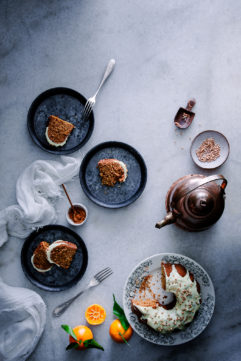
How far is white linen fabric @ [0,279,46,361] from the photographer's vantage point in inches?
92.2

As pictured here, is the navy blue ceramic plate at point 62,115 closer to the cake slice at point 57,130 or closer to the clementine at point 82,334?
the cake slice at point 57,130

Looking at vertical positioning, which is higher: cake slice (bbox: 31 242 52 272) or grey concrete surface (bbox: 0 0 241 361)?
grey concrete surface (bbox: 0 0 241 361)

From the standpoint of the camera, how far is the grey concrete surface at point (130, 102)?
7.93 ft

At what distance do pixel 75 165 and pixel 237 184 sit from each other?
1094 millimetres

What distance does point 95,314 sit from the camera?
2.36 m

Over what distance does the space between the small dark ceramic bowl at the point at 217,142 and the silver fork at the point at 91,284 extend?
93 cm

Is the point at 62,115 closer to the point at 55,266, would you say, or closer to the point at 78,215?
the point at 78,215

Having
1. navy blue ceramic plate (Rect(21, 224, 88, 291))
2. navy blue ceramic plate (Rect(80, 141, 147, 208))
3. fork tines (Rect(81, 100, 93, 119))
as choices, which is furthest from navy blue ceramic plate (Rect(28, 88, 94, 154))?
navy blue ceramic plate (Rect(21, 224, 88, 291))

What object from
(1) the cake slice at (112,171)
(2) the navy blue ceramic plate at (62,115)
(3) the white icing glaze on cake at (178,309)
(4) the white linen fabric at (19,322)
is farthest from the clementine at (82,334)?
(2) the navy blue ceramic plate at (62,115)

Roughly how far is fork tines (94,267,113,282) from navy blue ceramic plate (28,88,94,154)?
82 cm

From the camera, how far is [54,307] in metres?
2.42

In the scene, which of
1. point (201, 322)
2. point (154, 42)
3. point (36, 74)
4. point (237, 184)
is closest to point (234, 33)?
point (154, 42)

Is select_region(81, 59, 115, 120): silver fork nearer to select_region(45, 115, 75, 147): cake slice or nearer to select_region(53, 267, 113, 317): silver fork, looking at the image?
select_region(45, 115, 75, 147): cake slice

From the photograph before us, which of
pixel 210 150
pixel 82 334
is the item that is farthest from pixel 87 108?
pixel 82 334
